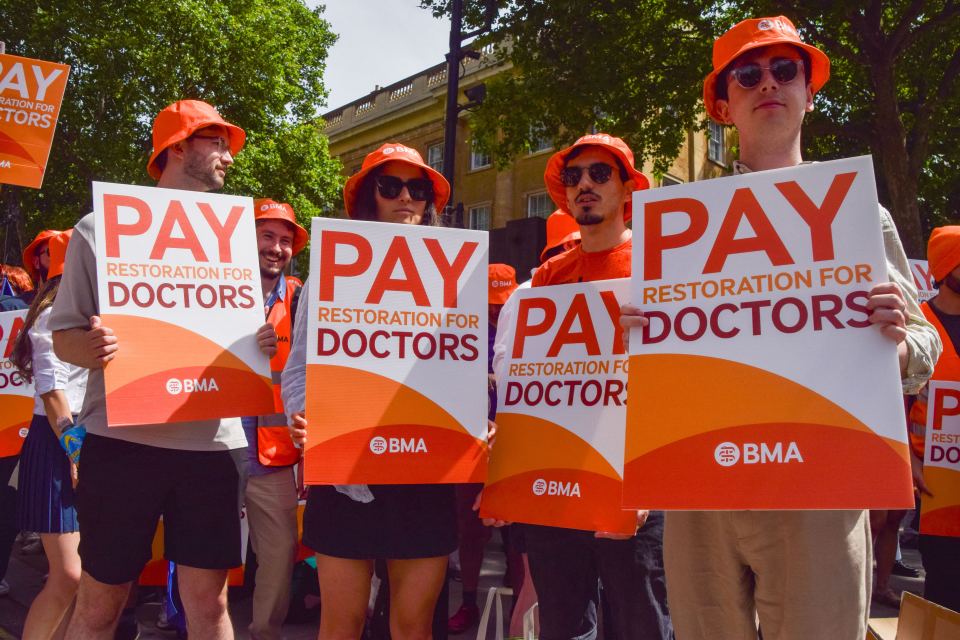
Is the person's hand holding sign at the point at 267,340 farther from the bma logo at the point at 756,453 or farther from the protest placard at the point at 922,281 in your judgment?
the protest placard at the point at 922,281

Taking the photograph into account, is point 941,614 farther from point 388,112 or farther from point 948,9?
point 388,112

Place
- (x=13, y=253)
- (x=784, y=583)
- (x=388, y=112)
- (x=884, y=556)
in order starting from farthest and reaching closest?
1. (x=388, y=112)
2. (x=13, y=253)
3. (x=884, y=556)
4. (x=784, y=583)

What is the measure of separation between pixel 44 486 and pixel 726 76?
3289mm

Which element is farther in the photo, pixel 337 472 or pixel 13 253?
pixel 13 253

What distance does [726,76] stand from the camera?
209 cm

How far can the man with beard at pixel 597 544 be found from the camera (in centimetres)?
231

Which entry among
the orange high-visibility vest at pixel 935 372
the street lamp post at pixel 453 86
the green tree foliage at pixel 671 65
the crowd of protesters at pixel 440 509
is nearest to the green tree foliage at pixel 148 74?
the green tree foliage at pixel 671 65

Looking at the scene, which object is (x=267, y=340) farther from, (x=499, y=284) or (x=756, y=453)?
(x=499, y=284)

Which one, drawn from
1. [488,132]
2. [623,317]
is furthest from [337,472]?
[488,132]

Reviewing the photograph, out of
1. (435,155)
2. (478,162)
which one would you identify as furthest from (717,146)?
(435,155)

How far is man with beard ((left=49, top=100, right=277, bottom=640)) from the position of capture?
241 centimetres

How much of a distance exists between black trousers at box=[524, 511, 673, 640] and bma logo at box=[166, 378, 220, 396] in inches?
45.3

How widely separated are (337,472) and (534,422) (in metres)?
0.65

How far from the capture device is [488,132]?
13.2 meters
